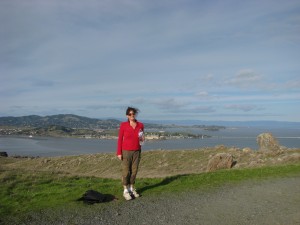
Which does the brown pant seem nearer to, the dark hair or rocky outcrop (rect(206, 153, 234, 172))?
the dark hair

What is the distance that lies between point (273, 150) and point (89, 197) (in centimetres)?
1793

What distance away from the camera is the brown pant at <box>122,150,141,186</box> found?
935 centimetres

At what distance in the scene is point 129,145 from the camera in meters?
9.35

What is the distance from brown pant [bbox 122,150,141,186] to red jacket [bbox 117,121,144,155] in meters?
0.12

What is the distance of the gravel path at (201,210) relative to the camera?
726 centimetres

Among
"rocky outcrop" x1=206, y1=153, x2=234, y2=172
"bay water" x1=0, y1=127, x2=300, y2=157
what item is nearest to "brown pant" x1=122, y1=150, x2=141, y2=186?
"rocky outcrop" x1=206, y1=153, x2=234, y2=172

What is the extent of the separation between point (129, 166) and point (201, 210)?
2.26m

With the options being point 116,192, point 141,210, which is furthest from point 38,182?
point 141,210

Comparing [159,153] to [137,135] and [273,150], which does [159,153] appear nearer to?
[273,150]

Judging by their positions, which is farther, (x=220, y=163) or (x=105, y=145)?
(x=105, y=145)

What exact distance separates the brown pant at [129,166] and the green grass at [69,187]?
50 cm

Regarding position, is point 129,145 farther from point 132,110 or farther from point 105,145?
point 105,145

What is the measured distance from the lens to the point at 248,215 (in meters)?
7.72

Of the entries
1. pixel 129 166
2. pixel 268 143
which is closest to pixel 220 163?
pixel 268 143
